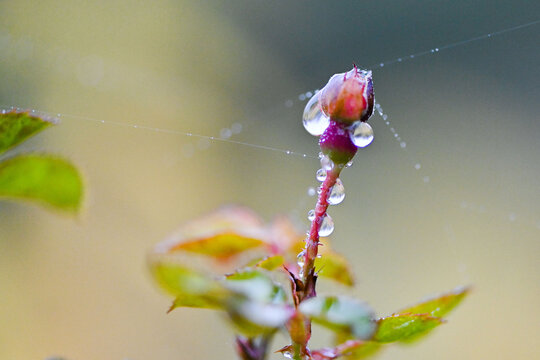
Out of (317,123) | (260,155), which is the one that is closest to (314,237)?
(317,123)

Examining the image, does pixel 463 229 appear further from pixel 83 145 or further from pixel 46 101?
pixel 46 101

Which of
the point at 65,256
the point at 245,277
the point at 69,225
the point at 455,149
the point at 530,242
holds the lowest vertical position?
the point at 245,277

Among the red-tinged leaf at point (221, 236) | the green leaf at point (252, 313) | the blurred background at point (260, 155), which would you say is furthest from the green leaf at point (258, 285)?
the blurred background at point (260, 155)

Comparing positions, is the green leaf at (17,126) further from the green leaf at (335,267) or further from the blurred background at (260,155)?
the blurred background at (260,155)

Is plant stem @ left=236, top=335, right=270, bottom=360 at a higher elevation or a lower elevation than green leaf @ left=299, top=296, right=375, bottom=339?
lower

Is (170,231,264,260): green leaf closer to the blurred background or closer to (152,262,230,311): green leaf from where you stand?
(152,262,230,311): green leaf

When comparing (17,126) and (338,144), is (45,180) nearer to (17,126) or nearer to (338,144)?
(17,126)

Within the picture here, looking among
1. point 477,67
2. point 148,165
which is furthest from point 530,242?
point 148,165

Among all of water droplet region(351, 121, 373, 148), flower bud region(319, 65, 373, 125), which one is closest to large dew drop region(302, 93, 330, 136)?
water droplet region(351, 121, 373, 148)
